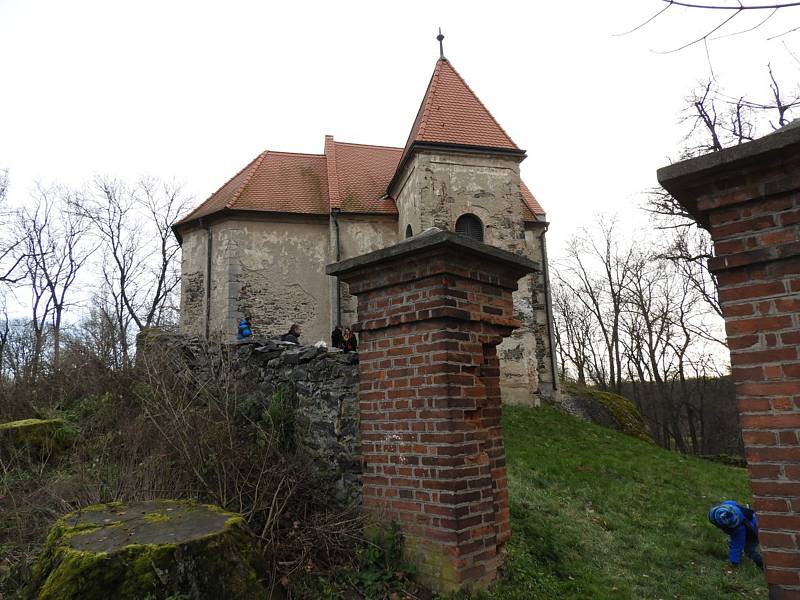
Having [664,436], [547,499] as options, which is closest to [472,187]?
[547,499]

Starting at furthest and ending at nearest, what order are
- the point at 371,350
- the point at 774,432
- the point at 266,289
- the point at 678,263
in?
1. the point at 678,263
2. the point at 266,289
3. the point at 371,350
4. the point at 774,432

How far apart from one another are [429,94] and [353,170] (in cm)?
425

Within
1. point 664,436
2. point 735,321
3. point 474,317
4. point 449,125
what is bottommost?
point 664,436

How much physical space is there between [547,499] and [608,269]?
75.7 feet

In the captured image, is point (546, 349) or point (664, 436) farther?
point (664, 436)

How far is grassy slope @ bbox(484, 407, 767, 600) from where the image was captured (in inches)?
177

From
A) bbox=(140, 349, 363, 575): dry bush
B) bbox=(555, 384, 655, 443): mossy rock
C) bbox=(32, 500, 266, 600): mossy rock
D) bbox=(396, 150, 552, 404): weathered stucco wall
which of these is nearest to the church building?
bbox=(396, 150, 552, 404): weathered stucco wall

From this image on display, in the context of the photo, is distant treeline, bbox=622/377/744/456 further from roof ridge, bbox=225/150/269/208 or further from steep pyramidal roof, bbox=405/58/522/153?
roof ridge, bbox=225/150/269/208

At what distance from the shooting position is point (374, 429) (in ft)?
13.8

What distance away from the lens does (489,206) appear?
48.1 feet

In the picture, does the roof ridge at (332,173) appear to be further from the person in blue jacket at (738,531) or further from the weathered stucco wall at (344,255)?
the person in blue jacket at (738,531)

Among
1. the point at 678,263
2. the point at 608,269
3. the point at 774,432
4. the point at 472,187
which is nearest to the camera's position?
the point at 774,432

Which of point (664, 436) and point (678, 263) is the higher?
point (678, 263)

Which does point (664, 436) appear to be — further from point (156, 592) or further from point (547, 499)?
point (156, 592)
